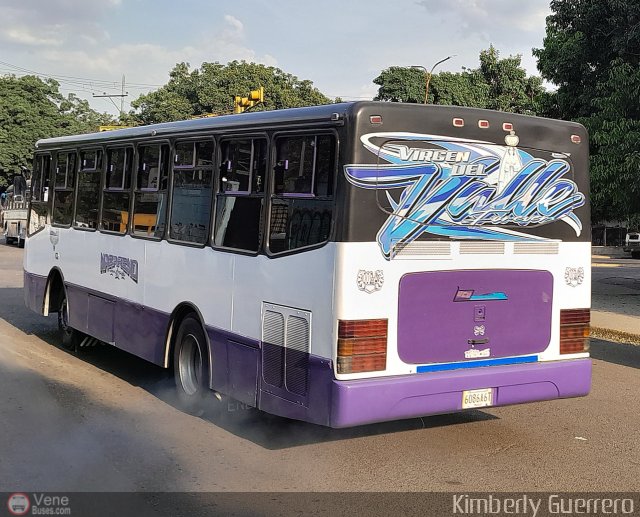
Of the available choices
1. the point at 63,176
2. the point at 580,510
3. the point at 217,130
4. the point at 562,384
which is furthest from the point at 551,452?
the point at 63,176

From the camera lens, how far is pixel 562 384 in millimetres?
6273

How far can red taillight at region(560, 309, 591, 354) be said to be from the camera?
6.37 m

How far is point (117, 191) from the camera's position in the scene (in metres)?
8.67

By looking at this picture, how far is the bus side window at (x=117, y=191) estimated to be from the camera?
8430 mm

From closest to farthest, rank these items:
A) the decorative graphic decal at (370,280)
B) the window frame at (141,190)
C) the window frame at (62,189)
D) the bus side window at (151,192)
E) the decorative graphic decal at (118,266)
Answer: the decorative graphic decal at (370,280)
the window frame at (141,190)
the bus side window at (151,192)
the decorative graphic decal at (118,266)
the window frame at (62,189)

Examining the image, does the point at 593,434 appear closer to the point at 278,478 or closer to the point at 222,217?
the point at 278,478

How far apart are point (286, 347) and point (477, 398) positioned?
152 cm

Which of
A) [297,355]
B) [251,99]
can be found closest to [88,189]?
[297,355]

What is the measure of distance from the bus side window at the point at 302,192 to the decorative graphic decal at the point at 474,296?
3.83 ft

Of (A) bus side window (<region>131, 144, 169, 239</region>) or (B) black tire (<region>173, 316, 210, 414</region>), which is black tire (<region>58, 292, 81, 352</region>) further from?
(B) black tire (<region>173, 316, 210, 414</region>)

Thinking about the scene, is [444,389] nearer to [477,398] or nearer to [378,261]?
[477,398]

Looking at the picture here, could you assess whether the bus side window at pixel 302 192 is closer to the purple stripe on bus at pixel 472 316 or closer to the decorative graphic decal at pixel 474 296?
the purple stripe on bus at pixel 472 316

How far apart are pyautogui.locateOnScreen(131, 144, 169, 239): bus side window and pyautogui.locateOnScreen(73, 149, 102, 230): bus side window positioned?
118cm

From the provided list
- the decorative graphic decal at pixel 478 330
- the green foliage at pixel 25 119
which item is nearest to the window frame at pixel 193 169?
the decorative graphic decal at pixel 478 330
